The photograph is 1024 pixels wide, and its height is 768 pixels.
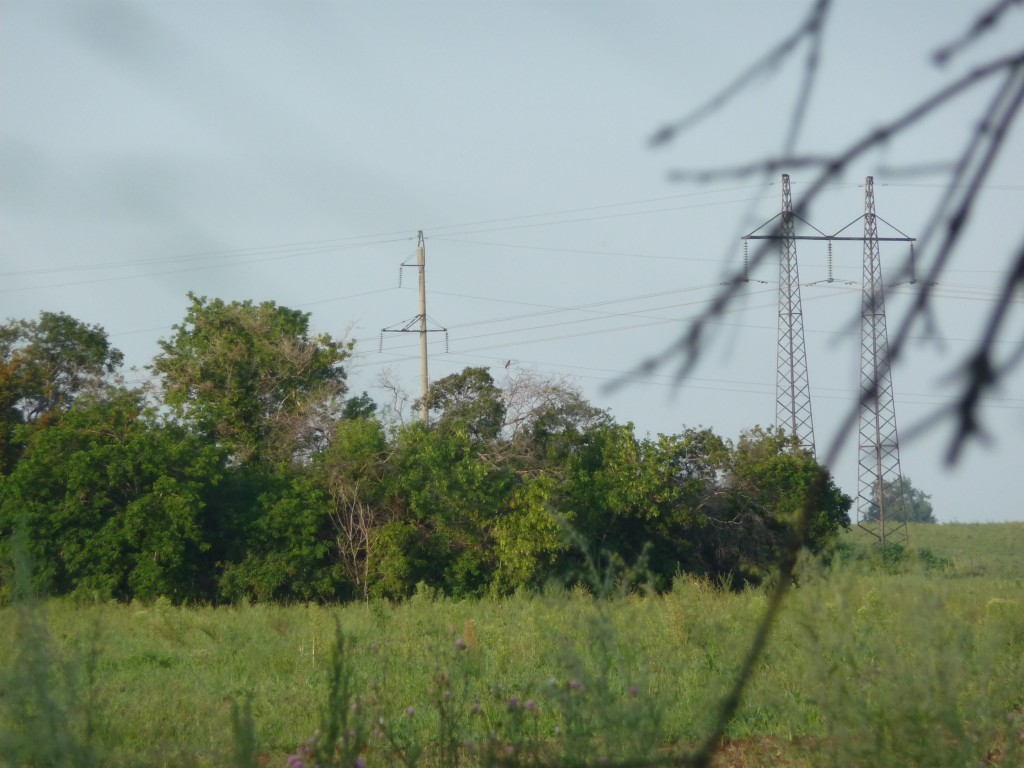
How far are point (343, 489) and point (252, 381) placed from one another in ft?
15.2

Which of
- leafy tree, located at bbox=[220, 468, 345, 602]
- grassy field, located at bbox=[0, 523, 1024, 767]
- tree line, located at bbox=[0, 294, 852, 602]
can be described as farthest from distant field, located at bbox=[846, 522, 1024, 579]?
grassy field, located at bbox=[0, 523, 1024, 767]

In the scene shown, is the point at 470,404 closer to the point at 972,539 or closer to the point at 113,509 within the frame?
the point at 113,509

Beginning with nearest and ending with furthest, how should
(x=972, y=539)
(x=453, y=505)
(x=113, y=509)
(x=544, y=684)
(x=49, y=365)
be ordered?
(x=544, y=684), (x=113, y=509), (x=453, y=505), (x=49, y=365), (x=972, y=539)

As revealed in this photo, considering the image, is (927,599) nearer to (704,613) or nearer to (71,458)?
(704,613)

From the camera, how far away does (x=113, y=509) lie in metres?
17.8

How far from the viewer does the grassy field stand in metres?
3.15

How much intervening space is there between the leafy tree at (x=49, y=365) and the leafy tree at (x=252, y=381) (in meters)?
3.12

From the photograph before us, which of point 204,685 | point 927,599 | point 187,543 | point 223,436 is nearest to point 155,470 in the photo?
point 187,543

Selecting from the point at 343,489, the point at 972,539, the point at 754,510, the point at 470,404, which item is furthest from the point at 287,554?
the point at 972,539

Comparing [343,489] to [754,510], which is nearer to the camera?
[343,489]

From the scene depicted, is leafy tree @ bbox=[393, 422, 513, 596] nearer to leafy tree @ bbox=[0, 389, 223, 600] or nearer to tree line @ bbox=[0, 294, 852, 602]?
tree line @ bbox=[0, 294, 852, 602]

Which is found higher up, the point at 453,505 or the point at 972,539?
the point at 453,505

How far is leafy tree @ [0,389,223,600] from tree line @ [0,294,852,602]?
35 millimetres

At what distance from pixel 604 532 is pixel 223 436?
8.55 meters
